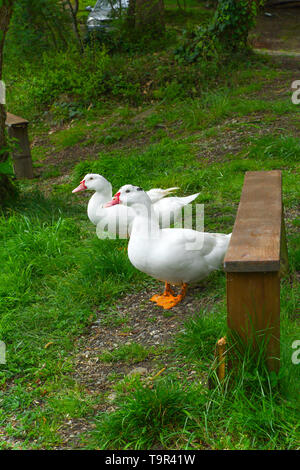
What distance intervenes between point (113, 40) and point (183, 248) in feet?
28.9

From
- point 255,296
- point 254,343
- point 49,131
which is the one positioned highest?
point 255,296

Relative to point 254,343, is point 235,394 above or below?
below

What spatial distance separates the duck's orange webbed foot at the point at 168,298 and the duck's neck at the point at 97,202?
1.34 m

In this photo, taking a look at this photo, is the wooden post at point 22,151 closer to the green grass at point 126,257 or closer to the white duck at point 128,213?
the green grass at point 126,257

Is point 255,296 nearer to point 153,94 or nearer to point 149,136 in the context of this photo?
point 149,136

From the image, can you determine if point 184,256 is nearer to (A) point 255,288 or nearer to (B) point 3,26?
(A) point 255,288

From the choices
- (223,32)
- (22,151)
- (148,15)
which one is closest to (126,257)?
(22,151)

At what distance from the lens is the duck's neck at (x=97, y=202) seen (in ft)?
17.4

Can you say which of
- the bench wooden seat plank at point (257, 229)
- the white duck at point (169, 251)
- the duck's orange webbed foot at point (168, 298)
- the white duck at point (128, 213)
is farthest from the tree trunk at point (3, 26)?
the bench wooden seat plank at point (257, 229)

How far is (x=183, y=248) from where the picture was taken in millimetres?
3879

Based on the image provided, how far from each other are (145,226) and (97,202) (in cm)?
147

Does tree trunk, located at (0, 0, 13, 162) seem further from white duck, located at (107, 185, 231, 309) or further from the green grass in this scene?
white duck, located at (107, 185, 231, 309)

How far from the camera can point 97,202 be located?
17.6 feet
